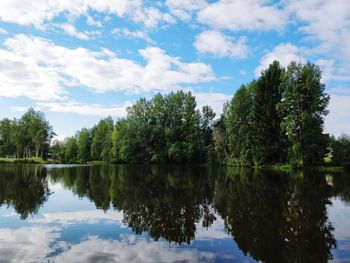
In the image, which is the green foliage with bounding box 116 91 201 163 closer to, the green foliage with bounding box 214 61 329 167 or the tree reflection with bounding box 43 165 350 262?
the green foliage with bounding box 214 61 329 167

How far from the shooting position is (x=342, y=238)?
9.17 meters

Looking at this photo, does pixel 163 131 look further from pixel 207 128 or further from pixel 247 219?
pixel 247 219

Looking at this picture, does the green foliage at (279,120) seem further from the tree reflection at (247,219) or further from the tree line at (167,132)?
the tree reflection at (247,219)

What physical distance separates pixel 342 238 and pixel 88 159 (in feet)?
383

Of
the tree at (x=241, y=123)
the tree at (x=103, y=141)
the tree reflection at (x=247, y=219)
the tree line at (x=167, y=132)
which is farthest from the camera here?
the tree at (x=103, y=141)

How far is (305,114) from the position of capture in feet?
157

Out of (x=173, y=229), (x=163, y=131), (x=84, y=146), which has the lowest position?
(x=173, y=229)

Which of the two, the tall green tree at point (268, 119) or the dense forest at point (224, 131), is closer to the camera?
the dense forest at point (224, 131)

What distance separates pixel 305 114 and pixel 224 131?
3261 centimetres

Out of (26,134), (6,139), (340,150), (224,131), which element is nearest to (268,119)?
(340,150)

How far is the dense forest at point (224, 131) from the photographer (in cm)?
4950

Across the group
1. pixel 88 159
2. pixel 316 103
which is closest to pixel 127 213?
pixel 316 103

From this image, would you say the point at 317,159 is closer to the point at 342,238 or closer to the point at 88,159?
the point at 342,238

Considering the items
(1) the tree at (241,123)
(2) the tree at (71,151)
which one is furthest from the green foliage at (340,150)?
(2) the tree at (71,151)
